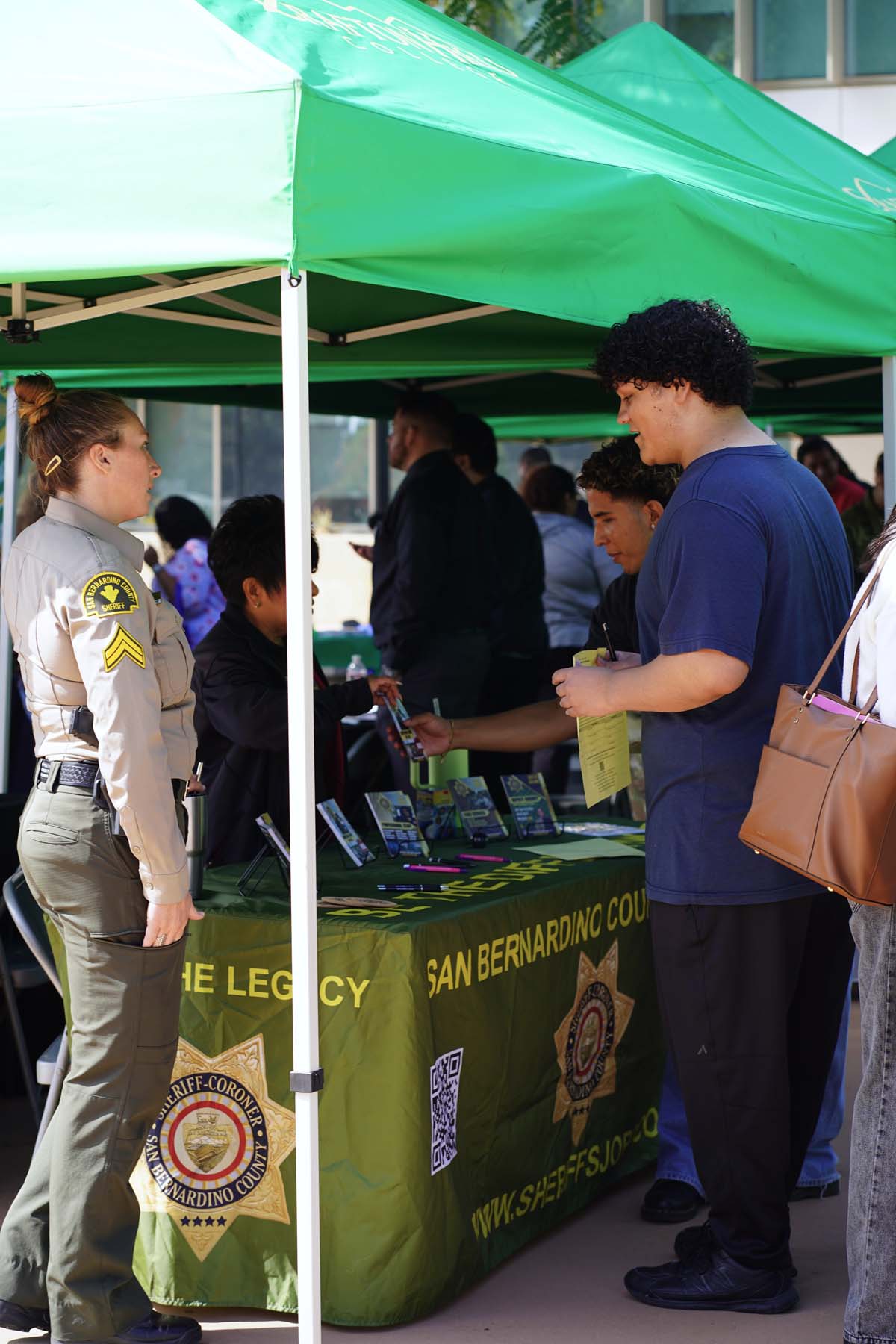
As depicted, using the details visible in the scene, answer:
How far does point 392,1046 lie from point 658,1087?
1.25m

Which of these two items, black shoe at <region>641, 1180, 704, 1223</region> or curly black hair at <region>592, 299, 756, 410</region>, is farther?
black shoe at <region>641, 1180, 704, 1223</region>

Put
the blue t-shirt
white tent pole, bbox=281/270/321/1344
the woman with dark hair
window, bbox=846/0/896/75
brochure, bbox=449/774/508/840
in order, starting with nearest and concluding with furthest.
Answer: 1. white tent pole, bbox=281/270/321/1344
2. the blue t-shirt
3. brochure, bbox=449/774/508/840
4. the woman with dark hair
5. window, bbox=846/0/896/75

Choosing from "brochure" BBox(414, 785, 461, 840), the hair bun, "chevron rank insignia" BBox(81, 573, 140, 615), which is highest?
the hair bun

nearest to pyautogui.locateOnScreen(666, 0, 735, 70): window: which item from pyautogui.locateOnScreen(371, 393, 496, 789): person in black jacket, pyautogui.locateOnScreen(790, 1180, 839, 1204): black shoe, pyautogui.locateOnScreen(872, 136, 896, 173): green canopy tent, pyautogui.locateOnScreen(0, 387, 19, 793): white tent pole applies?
pyautogui.locateOnScreen(872, 136, 896, 173): green canopy tent

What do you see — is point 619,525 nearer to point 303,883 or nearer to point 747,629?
point 747,629

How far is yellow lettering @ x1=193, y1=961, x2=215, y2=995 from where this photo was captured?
3023mm

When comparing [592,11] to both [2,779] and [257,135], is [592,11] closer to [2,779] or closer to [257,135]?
[2,779]

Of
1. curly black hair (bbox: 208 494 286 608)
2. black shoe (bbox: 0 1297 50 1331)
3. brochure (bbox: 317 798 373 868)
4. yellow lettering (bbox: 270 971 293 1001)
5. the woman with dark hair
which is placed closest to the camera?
black shoe (bbox: 0 1297 50 1331)

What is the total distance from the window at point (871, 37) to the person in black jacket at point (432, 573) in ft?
21.3

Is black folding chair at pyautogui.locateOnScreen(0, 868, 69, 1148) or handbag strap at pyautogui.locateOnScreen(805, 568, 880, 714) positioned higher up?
handbag strap at pyautogui.locateOnScreen(805, 568, 880, 714)

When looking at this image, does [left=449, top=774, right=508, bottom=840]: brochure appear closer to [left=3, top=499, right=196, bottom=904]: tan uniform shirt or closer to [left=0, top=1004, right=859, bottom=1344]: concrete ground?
[left=0, top=1004, right=859, bottom=1344]: concrete ground

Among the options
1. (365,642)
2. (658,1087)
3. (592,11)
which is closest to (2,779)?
(658,1087)

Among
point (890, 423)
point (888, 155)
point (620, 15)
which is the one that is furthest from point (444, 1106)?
point (620, 15)

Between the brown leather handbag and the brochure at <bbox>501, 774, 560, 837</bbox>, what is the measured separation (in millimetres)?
1395
